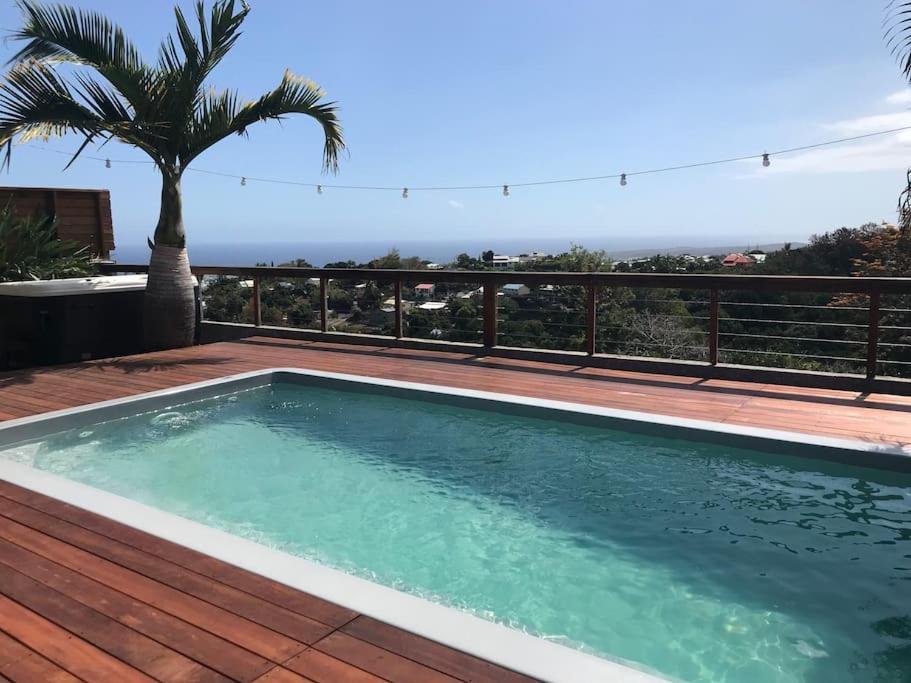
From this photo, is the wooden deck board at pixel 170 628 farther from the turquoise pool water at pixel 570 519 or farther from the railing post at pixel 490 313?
the railing post at pixel 490 313

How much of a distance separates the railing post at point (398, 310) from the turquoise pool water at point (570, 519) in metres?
2.00

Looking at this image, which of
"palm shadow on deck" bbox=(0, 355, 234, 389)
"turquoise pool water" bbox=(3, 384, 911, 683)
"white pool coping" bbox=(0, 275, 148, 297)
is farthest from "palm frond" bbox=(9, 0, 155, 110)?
"turquoise pool water" bbox=(3, 384, 911, 683)

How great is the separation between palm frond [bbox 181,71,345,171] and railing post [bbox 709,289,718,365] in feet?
13.2

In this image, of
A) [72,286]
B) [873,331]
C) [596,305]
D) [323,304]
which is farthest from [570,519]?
[72,286]

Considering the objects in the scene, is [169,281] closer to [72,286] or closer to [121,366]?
[72,286]

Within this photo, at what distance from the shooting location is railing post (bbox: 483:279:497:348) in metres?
6.25

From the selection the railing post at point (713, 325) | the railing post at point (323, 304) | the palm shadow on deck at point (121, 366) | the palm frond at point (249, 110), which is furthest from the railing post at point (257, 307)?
the railing post at point (713, 325)

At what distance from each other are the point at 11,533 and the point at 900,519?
3.70m

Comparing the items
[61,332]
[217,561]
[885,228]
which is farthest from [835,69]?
[217,561]

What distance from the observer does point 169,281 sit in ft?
21.1

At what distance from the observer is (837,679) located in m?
2.08

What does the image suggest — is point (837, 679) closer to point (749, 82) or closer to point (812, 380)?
point (812, 380)

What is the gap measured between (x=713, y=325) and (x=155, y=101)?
4981 mm

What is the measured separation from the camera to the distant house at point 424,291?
268 inches
